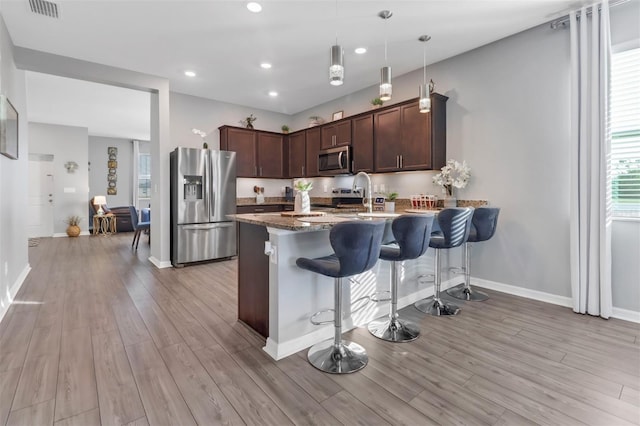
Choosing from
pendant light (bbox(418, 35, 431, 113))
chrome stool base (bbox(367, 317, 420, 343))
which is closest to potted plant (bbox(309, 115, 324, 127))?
pendant light (bbox(418, 35, 431, 113))

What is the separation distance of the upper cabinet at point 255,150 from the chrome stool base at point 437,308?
4061mm

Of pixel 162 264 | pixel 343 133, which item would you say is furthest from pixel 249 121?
pixel 162 264

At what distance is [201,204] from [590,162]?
16.1 feet

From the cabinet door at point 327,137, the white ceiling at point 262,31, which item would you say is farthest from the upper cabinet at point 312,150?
the white ceiling at point 262,31

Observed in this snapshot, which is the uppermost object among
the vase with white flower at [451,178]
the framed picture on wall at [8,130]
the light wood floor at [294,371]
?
the framed picture on wall at [8,130]

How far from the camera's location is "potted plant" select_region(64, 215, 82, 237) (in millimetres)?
8078

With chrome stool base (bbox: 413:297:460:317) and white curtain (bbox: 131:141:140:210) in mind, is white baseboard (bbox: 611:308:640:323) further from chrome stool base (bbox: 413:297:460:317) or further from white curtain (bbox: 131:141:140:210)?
white curtain (bbox: 131:141:140:210)

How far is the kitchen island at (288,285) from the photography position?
84.8 inches

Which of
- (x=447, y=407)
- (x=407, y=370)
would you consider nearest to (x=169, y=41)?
(x=407, y=370)

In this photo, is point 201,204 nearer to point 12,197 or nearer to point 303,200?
point 12,197

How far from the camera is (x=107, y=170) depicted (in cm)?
951

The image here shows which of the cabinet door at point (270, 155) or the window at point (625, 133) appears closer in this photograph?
the window at point (625, 133)

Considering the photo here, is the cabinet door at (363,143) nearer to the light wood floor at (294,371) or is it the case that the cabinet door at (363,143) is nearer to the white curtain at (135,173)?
the light wood floor at (294,371)

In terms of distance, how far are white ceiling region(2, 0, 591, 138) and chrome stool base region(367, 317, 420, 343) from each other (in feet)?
9.65
